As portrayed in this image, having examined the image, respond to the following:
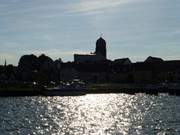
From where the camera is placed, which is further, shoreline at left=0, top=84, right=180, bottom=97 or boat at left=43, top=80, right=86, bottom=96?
boat at left=43, top=80, right=86, bottom=96

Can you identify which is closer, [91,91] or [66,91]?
[66,91]

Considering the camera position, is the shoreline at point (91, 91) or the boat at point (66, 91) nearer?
the shoreline at point (91, 91)

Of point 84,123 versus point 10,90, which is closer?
point 84,123

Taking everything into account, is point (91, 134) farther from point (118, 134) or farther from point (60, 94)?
point (60, 94)

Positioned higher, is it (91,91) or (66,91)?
(91,91)

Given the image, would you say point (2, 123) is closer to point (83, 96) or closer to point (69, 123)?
point (69, 123)

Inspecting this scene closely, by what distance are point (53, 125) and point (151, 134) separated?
14.6m

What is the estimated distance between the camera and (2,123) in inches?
2623

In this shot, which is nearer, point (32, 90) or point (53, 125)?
point (53, 125)

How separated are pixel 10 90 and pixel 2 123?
282ft

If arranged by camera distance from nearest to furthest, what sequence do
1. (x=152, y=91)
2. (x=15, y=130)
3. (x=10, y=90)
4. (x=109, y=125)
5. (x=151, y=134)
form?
(x=151, y=134), (x=15, y=130), (x=109, y=125), (x=10, y=90), (x=152, y=91)

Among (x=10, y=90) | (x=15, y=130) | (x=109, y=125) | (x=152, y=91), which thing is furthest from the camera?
(x=152, y=91)

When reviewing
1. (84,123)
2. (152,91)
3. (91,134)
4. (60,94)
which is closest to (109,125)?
(84,123)

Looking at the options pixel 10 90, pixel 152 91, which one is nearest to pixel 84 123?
pixel 10 90
